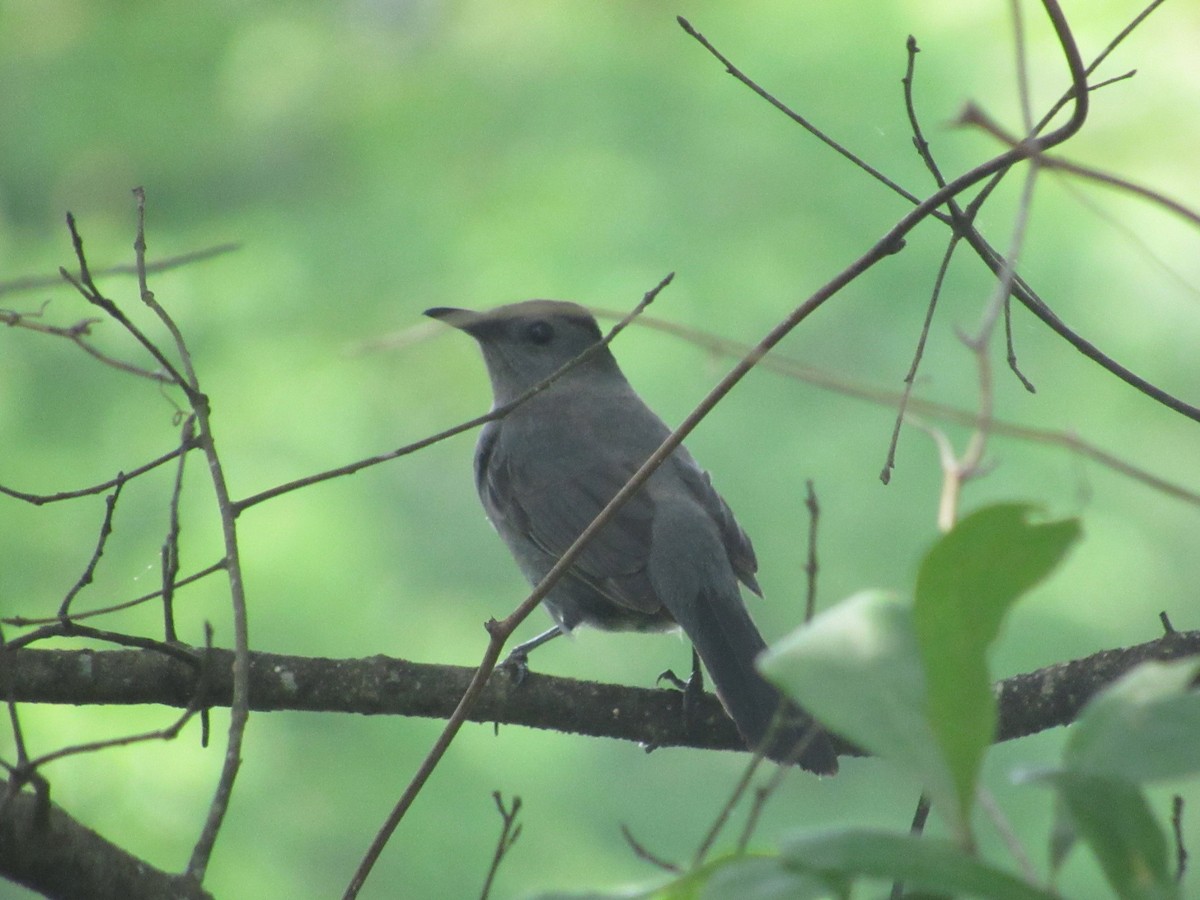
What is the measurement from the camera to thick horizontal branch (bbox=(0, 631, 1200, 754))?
2213mm

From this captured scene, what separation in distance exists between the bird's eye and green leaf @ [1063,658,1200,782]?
3614 millimetres

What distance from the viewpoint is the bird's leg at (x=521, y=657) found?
8.48ft

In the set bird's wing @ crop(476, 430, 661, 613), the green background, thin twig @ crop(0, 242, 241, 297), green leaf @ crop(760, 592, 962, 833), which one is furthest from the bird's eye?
green leaf @ crop(760, 592, 962, 833)

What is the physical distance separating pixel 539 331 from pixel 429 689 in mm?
2091

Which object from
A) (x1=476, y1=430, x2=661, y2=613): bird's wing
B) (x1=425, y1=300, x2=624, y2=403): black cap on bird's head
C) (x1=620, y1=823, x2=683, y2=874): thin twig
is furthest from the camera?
(x1=425, y1=300, x2=624, y2=403): black cap on bird's head

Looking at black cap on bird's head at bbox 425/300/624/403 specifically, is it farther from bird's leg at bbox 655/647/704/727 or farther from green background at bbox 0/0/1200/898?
bird's leg at bbox 655/647/704/727

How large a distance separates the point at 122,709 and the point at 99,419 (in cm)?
177

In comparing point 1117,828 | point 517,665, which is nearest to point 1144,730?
point 1117,828

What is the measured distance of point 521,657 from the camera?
325cm

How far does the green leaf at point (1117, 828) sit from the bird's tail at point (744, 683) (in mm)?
1702

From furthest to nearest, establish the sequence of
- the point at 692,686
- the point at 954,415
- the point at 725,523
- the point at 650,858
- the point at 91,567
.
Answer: the point at 725,523 < the point at 692,686 < the point at 91,567 < the point at 650,858 < the point at 954,415

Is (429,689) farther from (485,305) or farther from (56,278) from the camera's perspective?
(485,305)

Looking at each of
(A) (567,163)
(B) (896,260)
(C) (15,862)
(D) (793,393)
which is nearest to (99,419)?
(A) (567,163)

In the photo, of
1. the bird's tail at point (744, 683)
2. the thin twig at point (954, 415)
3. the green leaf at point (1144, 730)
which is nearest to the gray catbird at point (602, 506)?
the bird's tail at point (744, 683)
